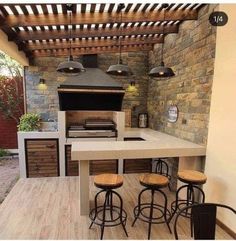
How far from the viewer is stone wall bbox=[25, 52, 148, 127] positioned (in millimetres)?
4957

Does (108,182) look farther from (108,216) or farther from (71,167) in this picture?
(71,167)

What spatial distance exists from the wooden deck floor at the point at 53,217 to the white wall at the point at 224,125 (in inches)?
18.5

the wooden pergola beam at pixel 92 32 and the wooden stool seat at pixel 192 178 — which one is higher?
the wooden pergola beam at pixel 92 32

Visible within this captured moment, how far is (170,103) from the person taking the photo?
4039mm

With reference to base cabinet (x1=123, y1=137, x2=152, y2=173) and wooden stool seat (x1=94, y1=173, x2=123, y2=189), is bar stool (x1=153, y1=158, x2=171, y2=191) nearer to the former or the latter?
base cabinet (x1=123, y1=137, x2=152, y2=173)

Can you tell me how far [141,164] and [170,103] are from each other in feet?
4.99

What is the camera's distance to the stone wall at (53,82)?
496cm

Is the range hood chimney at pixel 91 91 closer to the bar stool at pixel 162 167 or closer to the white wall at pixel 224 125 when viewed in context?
the bar stool at pixel 162 167

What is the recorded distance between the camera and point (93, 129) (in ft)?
15.1

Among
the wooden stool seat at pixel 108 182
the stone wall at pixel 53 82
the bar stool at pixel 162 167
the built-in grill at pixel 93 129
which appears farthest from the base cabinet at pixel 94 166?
the wooden stool seat at pixel 108 182

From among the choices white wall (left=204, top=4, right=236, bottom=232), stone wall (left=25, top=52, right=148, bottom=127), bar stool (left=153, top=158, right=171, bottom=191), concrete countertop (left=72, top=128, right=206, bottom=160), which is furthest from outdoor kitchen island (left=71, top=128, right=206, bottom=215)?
stone wall (left=25, top=52, right=148, bottom=127)

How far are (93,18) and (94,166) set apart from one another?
2801mm

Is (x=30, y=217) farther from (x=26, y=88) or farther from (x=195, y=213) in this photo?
(x=26, y=88)

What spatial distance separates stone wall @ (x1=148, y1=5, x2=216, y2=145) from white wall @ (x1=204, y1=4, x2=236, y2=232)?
14 cm
